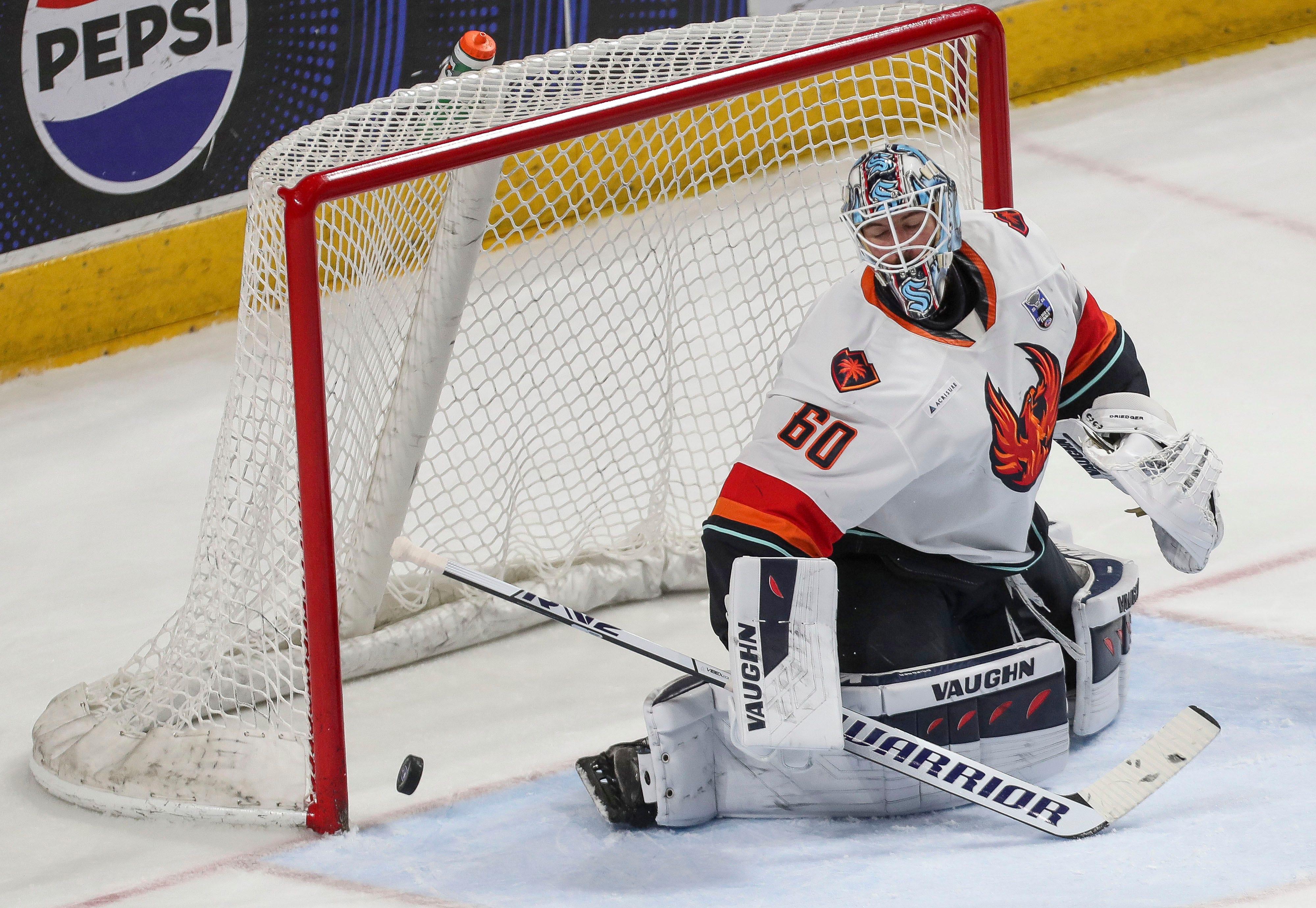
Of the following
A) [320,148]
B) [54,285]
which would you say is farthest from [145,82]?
[320,148]

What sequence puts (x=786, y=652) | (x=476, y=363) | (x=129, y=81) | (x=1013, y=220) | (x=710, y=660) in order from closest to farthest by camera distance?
(x=786, y=652) → (x=1013, y=220) → (x=710, y=660) → (x=476, y=363) → (x=129, y=81)

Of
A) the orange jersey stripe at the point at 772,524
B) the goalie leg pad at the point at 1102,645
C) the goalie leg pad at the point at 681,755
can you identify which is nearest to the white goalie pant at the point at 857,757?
the goalie leg pad at the point at 681,755

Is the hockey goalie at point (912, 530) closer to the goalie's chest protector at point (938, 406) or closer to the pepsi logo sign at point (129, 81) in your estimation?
the goalie's chest protector at point (938, 406)

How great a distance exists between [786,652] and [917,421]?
0.38 meters

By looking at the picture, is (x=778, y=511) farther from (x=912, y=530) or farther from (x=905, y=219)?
(x=905, y=219)

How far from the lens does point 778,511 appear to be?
2.67 metres

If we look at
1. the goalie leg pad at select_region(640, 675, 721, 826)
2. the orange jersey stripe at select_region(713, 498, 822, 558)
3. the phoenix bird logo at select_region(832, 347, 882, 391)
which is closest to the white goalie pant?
the goalie leg pad at select_region(640, 675, 721, 826)

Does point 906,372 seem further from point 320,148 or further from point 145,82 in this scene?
point 145,82

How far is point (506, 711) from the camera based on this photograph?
133 inches

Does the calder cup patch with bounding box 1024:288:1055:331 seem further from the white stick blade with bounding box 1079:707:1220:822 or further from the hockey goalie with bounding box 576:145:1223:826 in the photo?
the white stick blade with bounding box 1079:707:1220:822

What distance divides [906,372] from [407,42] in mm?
2878

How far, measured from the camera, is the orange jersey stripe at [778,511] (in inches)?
105

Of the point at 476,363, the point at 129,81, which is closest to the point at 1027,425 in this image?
the point at 476,363

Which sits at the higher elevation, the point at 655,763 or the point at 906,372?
the point at 906,372
